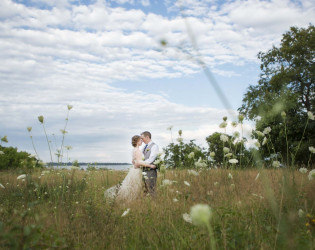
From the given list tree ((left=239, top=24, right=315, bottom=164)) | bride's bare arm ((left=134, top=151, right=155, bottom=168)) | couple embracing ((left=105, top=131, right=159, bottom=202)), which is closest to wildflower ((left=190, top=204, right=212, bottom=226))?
couple embracing ((left=105, top=131, right=159, bottom=202))

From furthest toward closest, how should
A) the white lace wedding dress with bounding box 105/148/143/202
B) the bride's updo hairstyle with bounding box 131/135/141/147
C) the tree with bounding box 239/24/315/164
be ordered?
the tree with bounding box 239/24/315/164
the bride's updo hairstyle with bounding box 131/135/141/147
the white lace wedding dress with bounding box 105/148/143/202

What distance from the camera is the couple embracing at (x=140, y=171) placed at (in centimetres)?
760

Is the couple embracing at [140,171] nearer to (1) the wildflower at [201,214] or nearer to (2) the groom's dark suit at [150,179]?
→ (2) the groom's dark suit at [150,179]

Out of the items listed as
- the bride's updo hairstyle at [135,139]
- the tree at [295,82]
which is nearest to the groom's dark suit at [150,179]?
the bride's updo hairstyle at [135,139]

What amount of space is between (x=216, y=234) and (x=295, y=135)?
19.5 metres

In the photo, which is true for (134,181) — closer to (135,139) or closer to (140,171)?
(140,171)

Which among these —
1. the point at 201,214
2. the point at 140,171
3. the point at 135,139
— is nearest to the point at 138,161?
the point at 140,171

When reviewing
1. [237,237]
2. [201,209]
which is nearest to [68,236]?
[237,237]

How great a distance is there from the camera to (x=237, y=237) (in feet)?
8.25

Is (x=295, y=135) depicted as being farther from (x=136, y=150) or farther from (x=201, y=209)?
(x=201, y=209)

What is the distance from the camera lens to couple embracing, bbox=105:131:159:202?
299 inches

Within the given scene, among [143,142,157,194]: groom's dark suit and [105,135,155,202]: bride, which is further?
[143,142,157,194]: groom's dark suit

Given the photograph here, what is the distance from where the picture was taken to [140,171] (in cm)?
834

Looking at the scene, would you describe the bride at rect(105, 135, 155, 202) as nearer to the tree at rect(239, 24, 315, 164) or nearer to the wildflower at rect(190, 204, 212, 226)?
the wildflower at rect(190, 204, 212, 226)
